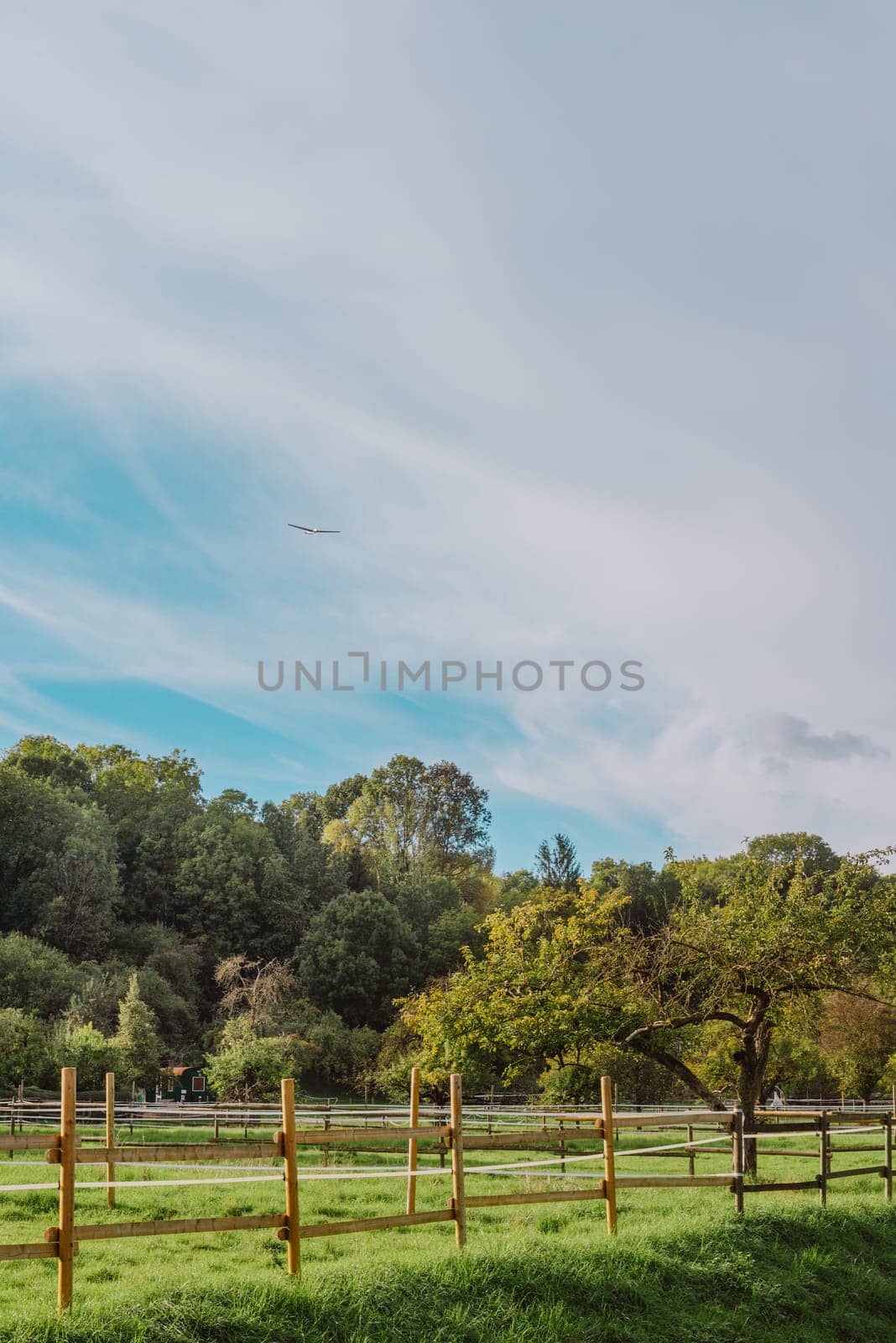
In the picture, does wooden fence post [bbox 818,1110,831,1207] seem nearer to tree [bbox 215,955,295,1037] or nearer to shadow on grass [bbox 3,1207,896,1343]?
shadow on grass [bbox 3,1207,896,1343]

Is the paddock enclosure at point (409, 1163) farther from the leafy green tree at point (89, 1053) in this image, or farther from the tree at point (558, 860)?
the tree at point (558, 860)

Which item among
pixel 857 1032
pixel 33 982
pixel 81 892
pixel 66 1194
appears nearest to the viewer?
pixel 66 1194

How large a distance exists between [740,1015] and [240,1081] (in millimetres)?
22390

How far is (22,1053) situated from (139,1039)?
3.97 metres

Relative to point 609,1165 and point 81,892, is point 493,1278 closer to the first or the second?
point 609,1165

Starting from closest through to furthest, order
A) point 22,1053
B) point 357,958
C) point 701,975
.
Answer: point 701,975
point 22,1053
point 357,958

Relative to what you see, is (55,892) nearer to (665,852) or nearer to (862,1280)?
(665,852)

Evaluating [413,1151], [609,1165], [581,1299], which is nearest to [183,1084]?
[413,1151]

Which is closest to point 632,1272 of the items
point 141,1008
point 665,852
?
point 665,852

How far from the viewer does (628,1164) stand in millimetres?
22156

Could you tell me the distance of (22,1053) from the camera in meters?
38.8

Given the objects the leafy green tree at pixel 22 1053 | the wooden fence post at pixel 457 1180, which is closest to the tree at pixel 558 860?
the leafy green tree at pixel 22 1053

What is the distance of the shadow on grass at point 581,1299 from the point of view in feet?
21.8

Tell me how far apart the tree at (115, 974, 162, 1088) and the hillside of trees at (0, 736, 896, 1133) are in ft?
0.37
